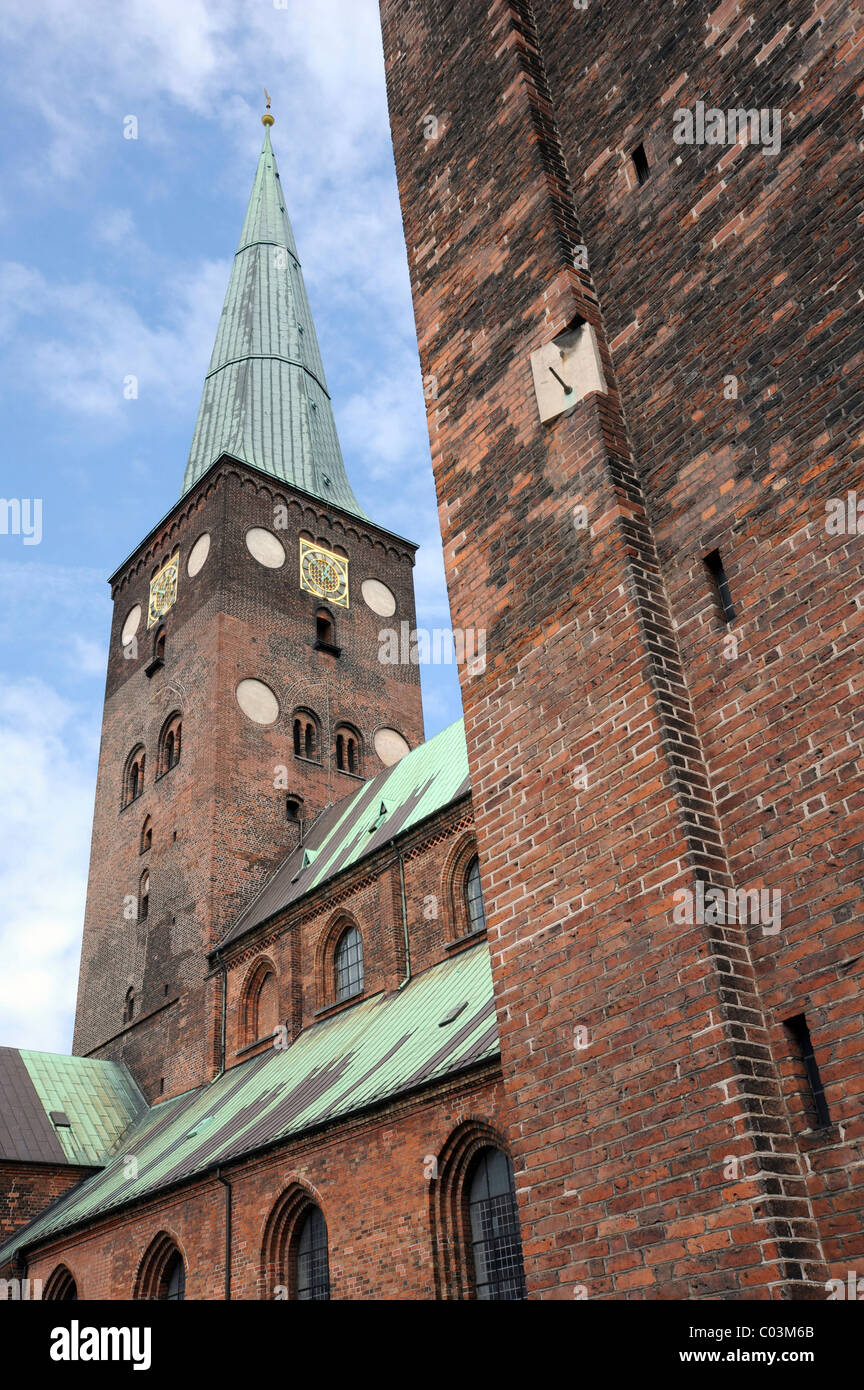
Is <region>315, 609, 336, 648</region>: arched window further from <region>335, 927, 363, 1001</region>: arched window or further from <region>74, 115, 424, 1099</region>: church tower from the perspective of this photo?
<region>335, 927, 363, 1001</region>: arched window

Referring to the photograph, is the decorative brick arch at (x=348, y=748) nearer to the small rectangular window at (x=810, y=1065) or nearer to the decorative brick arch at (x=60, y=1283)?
the decorative brick arch at (x=60, y=1283)

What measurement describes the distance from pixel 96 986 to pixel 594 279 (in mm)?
27621

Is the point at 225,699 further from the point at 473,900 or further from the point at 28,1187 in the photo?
the point at 28,1187

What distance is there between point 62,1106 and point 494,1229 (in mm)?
15529

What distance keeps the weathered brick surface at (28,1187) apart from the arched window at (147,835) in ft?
27.1

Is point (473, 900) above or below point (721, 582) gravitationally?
above

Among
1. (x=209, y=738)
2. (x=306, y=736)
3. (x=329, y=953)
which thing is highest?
(x=306, y=736)

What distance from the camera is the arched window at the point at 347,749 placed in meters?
32.4

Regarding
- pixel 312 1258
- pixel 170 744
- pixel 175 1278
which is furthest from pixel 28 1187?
pixel 170 744

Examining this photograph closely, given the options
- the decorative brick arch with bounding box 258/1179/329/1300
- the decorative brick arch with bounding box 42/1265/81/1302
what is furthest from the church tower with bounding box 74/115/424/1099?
the decorative brick arch with bounding box 258/1179/329/1300

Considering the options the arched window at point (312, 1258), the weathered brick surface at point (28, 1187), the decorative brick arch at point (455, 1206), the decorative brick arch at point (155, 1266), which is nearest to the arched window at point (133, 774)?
the weathered brick surface at point (28, 1187)

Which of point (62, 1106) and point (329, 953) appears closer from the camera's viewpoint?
point (329, 953)

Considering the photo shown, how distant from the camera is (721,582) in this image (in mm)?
6164

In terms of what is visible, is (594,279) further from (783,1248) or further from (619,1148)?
(783,1248)
